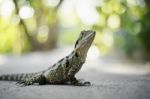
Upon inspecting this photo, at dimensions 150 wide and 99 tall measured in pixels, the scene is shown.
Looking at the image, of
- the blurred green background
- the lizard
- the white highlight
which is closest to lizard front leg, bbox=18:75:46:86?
the lizard

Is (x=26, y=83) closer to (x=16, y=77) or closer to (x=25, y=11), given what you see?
(x=16, y=77)

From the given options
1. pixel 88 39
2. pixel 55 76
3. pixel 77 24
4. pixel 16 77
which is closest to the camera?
pixel 88 39

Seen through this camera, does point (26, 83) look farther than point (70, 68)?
Yes

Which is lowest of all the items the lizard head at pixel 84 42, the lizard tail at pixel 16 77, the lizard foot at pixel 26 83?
the lizard foot at pixel 26 83

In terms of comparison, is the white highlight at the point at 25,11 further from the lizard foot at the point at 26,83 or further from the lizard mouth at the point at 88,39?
the lizard mouth at the point at 88,39

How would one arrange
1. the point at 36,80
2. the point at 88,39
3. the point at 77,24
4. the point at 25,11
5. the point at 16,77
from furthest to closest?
the point at 77,24 → the point at 25,11 → the point at 16,77 → the point at 36,80 → the point at 88,39

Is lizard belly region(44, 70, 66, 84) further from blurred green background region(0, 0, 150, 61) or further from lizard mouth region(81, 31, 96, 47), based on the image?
blurred green background region(0, 0, 150, 61)

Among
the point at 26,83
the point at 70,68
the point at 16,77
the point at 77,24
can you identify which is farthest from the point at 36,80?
the point at 77,24

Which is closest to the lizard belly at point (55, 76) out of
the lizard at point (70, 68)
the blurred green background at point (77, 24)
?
the lizard at point (70, 68)
